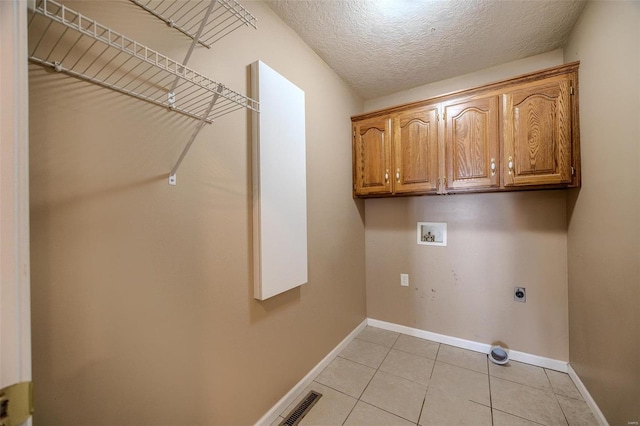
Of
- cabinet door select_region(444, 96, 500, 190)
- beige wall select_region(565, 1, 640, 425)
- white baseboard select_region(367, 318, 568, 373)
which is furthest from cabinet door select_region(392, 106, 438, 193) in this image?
white baseboard select_region(367, 318, 568, 373)

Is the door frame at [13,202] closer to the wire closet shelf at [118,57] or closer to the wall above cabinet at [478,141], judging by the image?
the wire closet shelf at [118,57]

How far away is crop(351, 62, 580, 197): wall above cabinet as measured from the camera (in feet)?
5.69

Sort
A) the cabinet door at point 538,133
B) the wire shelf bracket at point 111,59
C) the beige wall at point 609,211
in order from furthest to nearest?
the cabinet door at point 538,133
the beige wall at point 609,211
the wire shelf bracket at point 111,59

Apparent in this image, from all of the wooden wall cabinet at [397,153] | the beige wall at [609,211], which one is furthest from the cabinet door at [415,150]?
the beige wall at [609,211]

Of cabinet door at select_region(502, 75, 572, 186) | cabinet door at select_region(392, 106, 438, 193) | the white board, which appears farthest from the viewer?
cabinet door at select_region(392, 106, 438, 193)

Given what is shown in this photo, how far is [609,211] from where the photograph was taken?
1369 mm

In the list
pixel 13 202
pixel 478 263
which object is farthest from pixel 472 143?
pixel 13 202

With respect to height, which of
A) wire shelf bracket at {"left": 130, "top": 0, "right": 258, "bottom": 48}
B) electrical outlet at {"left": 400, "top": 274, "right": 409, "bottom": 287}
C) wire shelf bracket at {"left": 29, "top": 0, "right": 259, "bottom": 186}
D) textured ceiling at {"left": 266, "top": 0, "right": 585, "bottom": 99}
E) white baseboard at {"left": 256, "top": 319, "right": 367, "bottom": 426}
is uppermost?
textured ceiling at {"left": 266, "top": 0, "right": 585, "bottom": 99}

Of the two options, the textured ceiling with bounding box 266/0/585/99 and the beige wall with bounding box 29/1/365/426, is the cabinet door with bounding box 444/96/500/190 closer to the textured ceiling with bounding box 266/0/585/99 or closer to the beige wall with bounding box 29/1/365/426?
the textured ceiling with bounding box 266/0/585/99

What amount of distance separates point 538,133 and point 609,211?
2.30 ft

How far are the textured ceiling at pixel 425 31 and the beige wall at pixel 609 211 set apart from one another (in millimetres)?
244

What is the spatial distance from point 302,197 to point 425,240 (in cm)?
146

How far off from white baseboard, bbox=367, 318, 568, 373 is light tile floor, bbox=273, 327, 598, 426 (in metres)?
0.05

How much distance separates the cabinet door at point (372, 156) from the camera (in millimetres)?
2387
